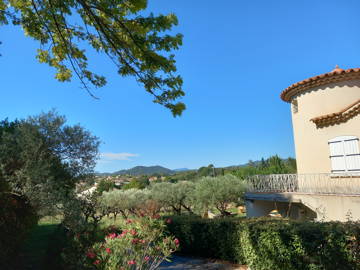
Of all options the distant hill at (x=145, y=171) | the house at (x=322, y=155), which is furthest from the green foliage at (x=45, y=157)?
the distant hill at (x=145, y=171)

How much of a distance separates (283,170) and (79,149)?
3433 centimetres

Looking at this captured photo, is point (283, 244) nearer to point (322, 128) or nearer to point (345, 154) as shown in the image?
point (345, 154)

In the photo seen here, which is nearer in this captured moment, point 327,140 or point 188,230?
point 188,230

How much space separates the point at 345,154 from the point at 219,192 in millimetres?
7861

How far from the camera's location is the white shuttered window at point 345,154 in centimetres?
1043

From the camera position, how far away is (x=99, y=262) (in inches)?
172

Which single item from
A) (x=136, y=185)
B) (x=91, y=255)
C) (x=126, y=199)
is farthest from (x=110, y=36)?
(x=136, y=185)

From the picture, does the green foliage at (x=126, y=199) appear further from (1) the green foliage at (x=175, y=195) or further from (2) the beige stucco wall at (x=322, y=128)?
(2) the beige stucco wall at (x=322, y=128)

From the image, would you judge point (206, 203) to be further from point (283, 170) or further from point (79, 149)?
point (283, 170)

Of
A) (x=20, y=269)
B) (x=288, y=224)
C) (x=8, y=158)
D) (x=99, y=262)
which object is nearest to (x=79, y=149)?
(x=8, y=158)

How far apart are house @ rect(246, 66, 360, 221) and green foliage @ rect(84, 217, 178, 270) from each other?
21.0ft

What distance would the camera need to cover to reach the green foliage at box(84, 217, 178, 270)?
14.6 feet

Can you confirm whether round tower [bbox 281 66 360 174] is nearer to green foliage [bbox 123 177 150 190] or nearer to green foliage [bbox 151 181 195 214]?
green foliage [bbox 151 181 195 214]

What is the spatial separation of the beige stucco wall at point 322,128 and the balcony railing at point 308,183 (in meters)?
0.45
